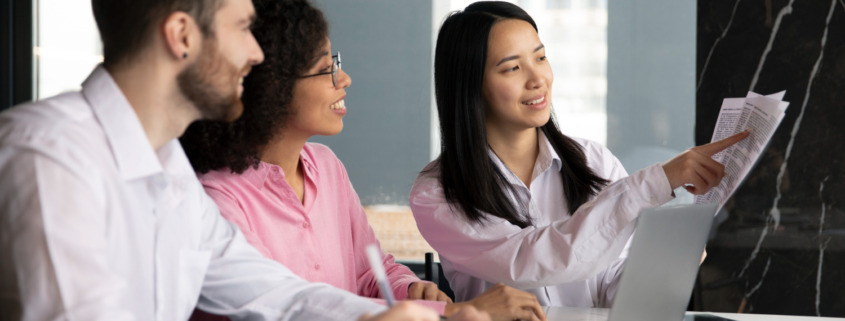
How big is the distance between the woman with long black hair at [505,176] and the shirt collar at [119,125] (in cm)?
100

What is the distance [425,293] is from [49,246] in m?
1.01

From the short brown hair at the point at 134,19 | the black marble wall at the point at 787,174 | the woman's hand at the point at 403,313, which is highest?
the short brown hair at the point at 134,19

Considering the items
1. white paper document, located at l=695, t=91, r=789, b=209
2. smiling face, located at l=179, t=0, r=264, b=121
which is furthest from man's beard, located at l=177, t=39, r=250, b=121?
white paper document, located at l=695, t=91, r=789, b=209

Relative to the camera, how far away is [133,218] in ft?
3.78

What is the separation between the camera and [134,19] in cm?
117

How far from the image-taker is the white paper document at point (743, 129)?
155 cm

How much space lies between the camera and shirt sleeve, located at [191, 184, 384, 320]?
140cm

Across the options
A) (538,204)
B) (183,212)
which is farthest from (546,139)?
(183,212)

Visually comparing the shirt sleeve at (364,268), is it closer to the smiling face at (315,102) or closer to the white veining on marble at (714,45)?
the smiling face at (315,102)

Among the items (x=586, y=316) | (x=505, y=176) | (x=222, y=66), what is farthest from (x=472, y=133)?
(x=222, y=66)

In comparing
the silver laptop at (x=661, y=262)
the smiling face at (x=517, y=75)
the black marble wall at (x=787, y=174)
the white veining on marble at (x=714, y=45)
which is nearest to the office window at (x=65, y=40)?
the smiling face at (x=517, y=75)

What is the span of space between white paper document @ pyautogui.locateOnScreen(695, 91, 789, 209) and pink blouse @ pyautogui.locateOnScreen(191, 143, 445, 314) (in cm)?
64

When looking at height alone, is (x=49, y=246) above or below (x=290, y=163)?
above

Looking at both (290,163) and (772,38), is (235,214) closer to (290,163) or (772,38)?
(290,163)
